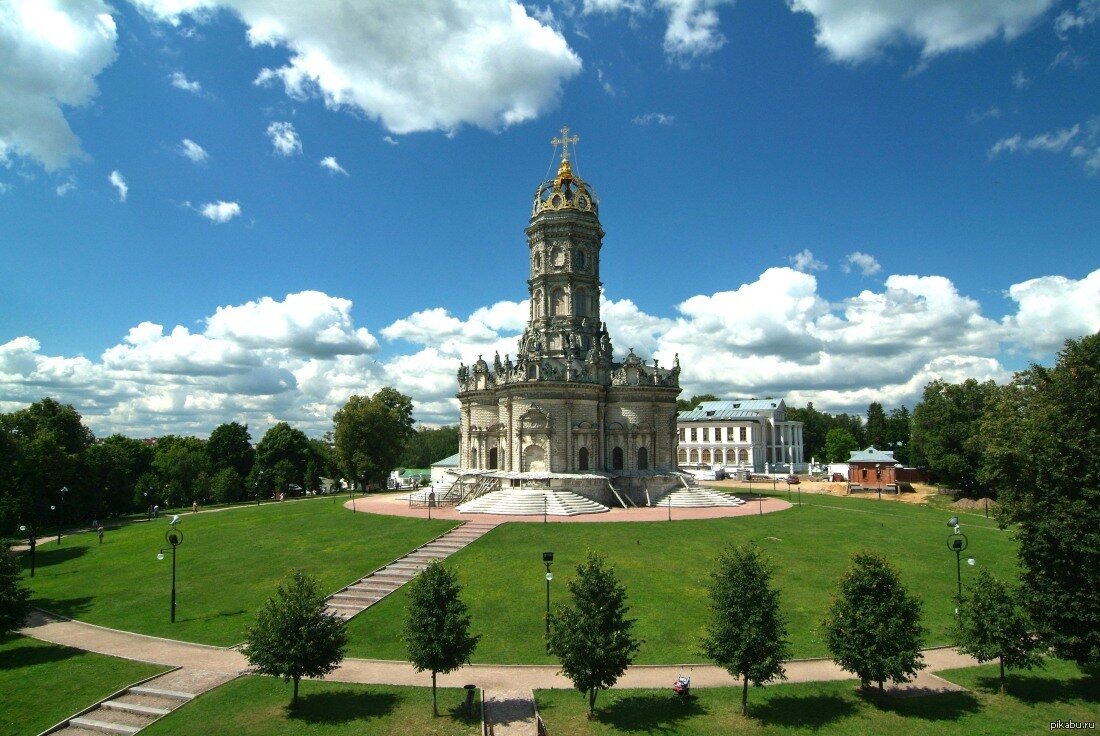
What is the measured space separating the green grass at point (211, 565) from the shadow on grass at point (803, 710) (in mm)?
16619

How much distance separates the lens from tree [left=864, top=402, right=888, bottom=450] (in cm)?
10564

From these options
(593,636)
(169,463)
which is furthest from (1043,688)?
(169,463)

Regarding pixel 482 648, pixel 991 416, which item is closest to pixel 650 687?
pixel 482 648

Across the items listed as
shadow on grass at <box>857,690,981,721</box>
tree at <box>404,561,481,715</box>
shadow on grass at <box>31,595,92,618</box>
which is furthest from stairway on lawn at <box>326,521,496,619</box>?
shadow on grass at <box>857,690,981,721</box>

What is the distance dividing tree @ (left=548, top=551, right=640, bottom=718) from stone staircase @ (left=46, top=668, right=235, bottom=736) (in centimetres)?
1074

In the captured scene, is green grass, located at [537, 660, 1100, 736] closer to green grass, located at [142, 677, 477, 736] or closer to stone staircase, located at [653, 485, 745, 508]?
green grass, located at [142, 677, 477, 736]

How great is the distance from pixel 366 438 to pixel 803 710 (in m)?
55.9

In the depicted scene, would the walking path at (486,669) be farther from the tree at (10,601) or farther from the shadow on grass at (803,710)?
the tree at (10,601)

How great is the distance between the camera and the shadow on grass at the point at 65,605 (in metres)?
26.6

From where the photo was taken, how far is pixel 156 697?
709 inches

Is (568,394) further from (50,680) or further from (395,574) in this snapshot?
(50,680)

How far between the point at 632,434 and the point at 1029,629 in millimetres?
36004

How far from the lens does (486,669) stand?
19.9m

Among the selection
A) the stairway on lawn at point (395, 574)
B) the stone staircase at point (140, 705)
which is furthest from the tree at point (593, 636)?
the stone staircase at point (140, 705)
